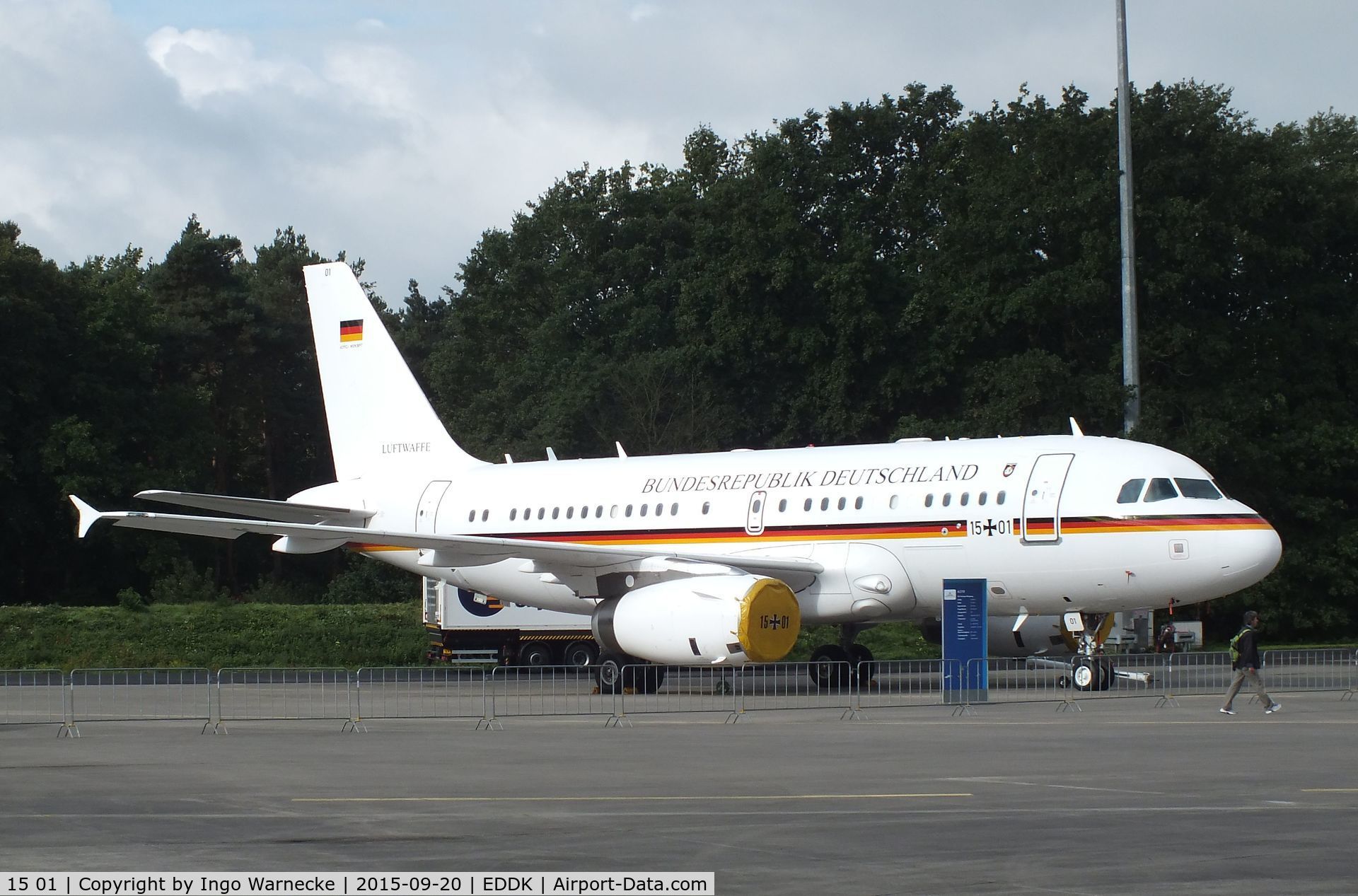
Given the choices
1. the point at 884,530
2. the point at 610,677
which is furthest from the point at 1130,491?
the point at 610,677

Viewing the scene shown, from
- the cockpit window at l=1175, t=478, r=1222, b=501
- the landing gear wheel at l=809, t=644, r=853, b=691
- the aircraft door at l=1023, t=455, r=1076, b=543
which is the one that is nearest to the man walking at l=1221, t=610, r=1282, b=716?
the cockpit window at l=1175, t=478, r=1222, b=501

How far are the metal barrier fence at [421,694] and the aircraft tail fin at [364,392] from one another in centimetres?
400

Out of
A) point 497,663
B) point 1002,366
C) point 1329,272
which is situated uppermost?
point 1329,272

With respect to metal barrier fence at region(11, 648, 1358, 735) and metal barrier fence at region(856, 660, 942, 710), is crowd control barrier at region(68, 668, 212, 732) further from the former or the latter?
metal barrier fence at region(856, 660, 942, 710)

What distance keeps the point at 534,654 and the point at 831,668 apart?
9.55 metres

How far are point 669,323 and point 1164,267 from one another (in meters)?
22.1

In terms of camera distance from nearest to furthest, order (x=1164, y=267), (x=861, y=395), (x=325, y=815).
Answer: (x=325, y=815) < (x=1164, y=267) < (x=861, y=395)

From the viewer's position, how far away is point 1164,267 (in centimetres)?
4288

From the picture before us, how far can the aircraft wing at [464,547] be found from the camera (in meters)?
25.7

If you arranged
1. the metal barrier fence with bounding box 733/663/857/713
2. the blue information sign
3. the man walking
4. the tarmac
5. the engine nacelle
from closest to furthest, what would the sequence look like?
the tarmac → the man walking → the blue information sign → the metal barrier fence with bounding box 733/663/857/713 → the engine nacelle

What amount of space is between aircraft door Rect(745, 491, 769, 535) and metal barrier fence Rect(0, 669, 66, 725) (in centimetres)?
1030

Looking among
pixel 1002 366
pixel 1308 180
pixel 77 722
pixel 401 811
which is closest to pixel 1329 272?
pixel 1308 180

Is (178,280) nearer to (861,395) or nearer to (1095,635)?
(861,395)

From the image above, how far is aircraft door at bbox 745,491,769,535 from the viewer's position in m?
27.1
